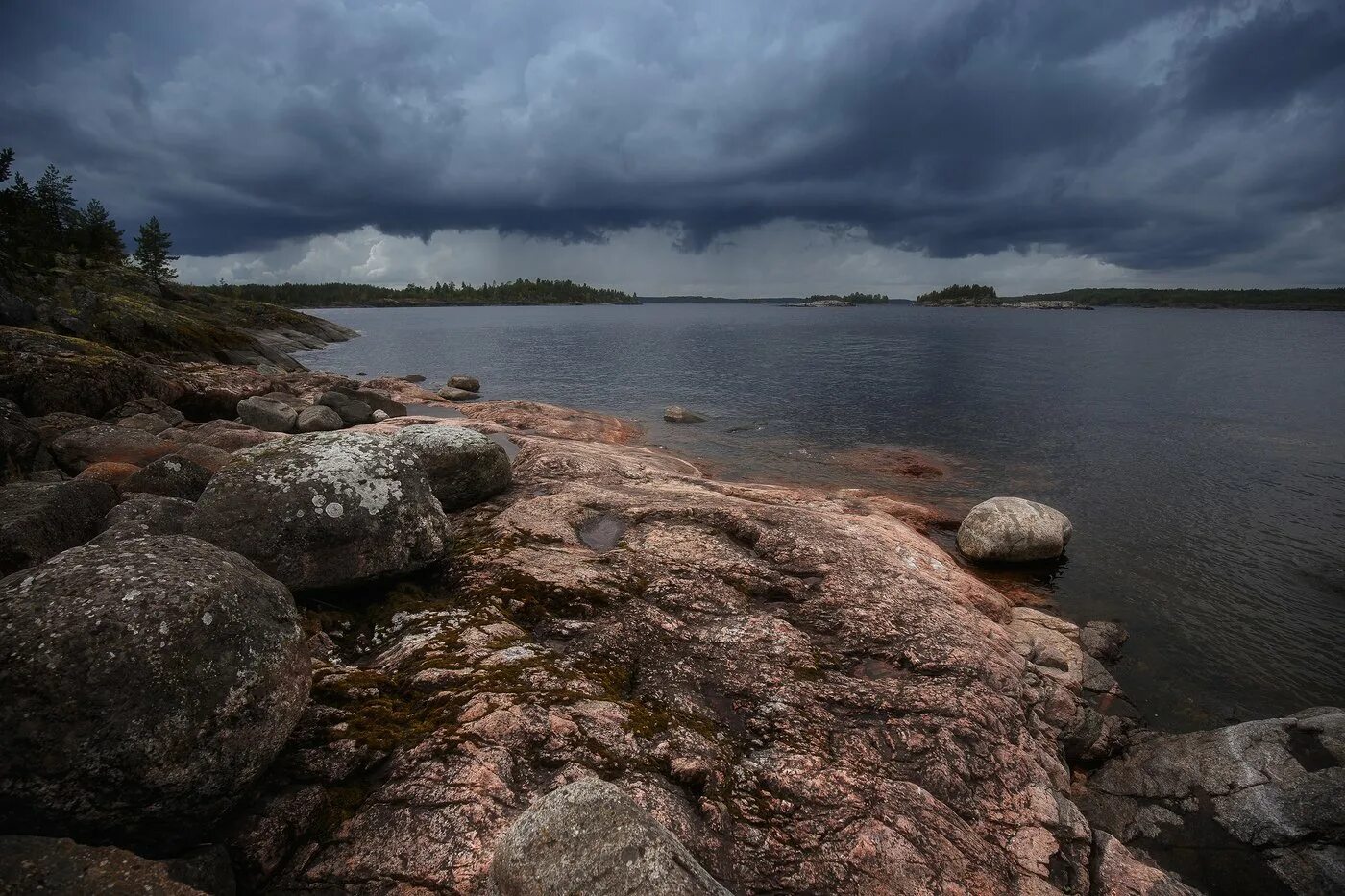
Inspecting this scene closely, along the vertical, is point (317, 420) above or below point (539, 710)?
below

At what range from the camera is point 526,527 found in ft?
34.7

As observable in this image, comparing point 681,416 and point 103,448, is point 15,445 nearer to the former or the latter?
point 103,448

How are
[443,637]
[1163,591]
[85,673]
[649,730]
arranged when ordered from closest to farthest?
[85,673] < [649,730] < [443,637] < [1163,591]

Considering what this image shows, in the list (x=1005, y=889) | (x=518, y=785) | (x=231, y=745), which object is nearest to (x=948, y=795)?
(x=1005, y=889)

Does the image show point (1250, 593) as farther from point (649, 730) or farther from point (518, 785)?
point (518, 785)

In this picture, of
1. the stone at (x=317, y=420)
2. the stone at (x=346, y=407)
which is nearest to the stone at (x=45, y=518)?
the stone at (x=317, y=420)

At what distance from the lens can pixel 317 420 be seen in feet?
78.2

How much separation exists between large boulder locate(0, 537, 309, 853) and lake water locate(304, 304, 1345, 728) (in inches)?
602

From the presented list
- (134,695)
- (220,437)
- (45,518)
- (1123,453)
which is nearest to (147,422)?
(220,437)

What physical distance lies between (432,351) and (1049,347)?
3692 inches

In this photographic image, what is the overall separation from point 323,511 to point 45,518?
3.20 meters

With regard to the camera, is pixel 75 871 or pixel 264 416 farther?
pixel 264 416

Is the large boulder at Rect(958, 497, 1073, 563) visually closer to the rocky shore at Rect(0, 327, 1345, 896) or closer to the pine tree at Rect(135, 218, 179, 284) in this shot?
the rocky shore at Rect(0, 327, 1345, 896)

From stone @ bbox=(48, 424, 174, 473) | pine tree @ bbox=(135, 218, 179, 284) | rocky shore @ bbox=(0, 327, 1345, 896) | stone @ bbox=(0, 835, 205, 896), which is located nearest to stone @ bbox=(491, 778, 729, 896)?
rocky shore @ bbox=(0, 327, 1345, 896)
